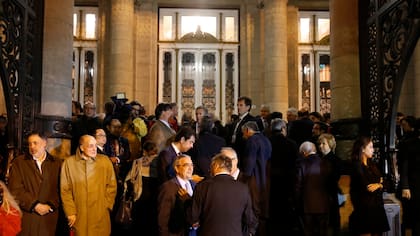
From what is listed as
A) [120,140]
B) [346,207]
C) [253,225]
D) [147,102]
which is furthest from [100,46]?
[253,225]

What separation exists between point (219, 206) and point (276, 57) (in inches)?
467

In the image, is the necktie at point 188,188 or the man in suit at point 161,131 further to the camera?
the man in suit at point 161,131

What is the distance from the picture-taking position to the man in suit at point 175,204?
5.11 metres

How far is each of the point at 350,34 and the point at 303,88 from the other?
1051 cm

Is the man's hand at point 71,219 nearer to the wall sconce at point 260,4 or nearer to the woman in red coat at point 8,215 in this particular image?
the woman in red coat at point 8,215

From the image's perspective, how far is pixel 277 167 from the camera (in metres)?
7.81

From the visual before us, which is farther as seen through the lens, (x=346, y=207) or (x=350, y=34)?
(x=350, y=34)

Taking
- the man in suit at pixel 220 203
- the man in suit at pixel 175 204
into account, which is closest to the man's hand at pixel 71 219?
the man in suit at pixel 175 204

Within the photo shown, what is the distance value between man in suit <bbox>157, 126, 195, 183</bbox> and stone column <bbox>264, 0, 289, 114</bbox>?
1000 centimetres

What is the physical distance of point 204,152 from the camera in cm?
677

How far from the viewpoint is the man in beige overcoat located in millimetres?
5883

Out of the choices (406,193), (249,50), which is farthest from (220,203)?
(249,50)

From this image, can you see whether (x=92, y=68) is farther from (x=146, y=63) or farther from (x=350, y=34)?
(x=350, y=34)

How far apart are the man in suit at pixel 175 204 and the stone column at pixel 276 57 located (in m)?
10.8
